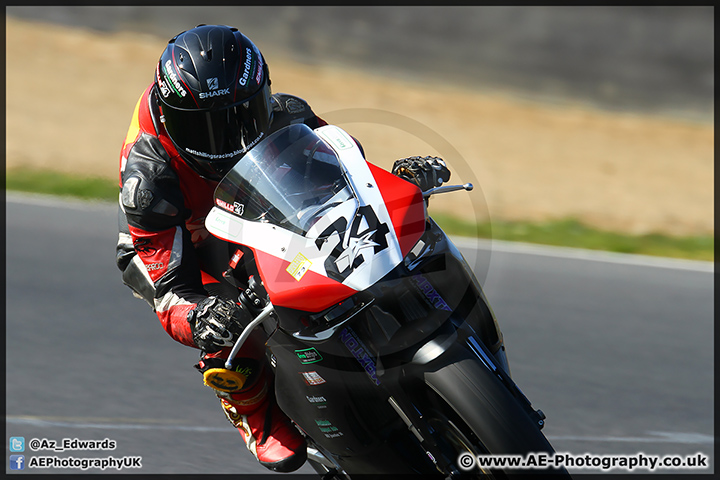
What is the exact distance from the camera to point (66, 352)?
5.18 m

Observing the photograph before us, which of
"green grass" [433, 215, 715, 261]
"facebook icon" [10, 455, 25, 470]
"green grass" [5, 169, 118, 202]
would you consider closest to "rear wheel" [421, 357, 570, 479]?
"facebook icon" [10, 455, 25, 470]

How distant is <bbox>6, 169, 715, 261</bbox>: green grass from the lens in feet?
27.3

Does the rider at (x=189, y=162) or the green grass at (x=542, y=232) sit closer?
the rider at (x=189, y=162)

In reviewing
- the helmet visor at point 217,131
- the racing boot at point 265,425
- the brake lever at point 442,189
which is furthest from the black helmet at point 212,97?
the racing boot at point 265,425

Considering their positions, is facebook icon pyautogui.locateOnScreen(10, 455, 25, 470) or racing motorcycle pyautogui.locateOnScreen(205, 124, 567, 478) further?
facebook icon pyautogui.locateOnScreen(10, 455, 25, 470)

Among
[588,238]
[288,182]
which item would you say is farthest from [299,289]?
[588,238]

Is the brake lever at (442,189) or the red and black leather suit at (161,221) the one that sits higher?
the brake lever at (442,189)

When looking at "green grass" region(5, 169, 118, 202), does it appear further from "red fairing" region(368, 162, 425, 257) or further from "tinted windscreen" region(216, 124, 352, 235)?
"red fairing" region(368, 162, 425, 257)

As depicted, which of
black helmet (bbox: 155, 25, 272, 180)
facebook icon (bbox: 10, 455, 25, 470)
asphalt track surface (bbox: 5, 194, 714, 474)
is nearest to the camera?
black helmet (bbox: 155, 25, 272, 180)

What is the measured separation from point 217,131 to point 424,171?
75cm

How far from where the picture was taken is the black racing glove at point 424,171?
309cm

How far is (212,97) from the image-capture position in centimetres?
304

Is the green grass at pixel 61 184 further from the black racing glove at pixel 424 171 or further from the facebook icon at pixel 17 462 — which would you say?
the black racing glove at pixel 424 171

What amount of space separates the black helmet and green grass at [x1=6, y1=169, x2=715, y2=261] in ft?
16.6
